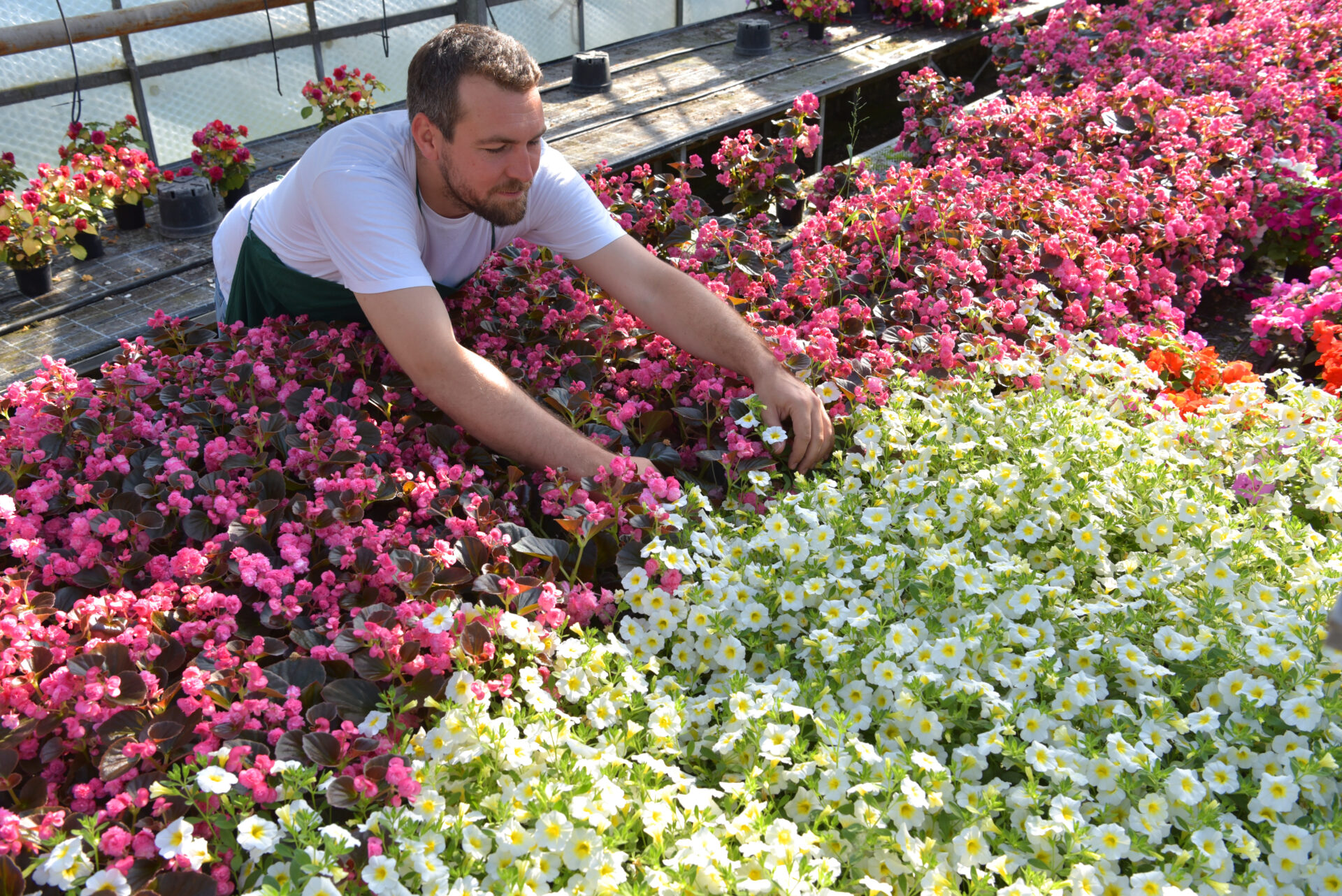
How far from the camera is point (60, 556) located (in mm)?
1619

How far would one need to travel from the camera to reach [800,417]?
2037 mm

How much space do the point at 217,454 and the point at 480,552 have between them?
0.63m

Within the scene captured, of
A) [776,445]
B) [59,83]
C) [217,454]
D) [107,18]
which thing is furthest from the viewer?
[59,83]

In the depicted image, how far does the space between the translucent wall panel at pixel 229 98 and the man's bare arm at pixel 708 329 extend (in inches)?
130

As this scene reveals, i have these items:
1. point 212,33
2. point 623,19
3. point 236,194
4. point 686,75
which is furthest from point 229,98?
point 623,19

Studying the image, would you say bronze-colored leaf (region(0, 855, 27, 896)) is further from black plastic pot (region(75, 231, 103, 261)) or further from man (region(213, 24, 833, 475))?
black plastic pot (region(75, 231, 103, 261))

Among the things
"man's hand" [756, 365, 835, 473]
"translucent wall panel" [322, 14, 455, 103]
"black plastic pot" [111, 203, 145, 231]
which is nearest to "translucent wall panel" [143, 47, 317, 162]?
"translucent wall panel" [322, 14, 455, 103]

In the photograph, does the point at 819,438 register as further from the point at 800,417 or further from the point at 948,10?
the point at 948,10

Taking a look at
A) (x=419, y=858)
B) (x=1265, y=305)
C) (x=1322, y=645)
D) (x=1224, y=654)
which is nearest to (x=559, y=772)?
(x=419, y=858)

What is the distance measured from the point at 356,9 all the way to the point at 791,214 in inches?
123

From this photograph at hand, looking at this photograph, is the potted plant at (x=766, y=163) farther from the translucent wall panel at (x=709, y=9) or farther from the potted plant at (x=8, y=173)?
the translucent wall panel at (x=709, y=9)

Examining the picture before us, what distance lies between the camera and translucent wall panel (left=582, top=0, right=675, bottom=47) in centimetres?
645

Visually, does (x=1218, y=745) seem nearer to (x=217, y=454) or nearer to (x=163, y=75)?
(x=217, y=454)

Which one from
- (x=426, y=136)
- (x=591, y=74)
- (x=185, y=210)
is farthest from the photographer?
(x=591, y=74)
